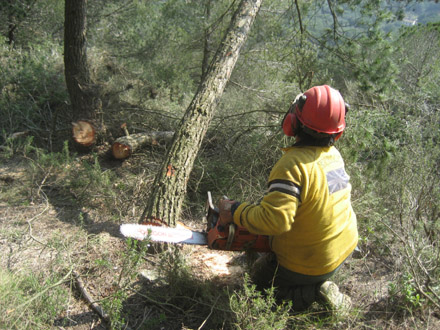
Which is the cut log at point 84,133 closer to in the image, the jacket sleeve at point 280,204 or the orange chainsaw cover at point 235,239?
the orange chainsaw cover at point 235,239

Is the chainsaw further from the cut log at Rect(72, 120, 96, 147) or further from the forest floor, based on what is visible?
the cut log at Rect(72, 120, 96, 147)

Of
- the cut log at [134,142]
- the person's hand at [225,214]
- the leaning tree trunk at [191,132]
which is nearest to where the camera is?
the person's hand at [225,214]

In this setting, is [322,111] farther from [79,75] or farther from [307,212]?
[79,75]

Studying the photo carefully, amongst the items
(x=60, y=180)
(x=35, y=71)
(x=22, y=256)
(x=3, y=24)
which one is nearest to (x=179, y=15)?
(x=35, y=71)

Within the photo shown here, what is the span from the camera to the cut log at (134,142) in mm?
4855

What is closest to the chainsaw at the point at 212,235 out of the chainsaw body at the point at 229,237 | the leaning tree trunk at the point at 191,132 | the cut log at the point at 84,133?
the chainsaw body at the point at 229,237

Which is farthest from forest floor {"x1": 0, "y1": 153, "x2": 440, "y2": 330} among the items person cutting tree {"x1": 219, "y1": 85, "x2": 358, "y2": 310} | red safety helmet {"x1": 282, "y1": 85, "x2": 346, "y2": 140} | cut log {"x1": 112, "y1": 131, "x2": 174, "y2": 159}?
red safety helmet {"x1": 282, "y1": 85, "x2": 346, "y2": 140}

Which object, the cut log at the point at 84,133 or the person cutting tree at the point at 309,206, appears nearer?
the person cutting tree at the point at 309,206

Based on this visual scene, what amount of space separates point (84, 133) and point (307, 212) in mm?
4072

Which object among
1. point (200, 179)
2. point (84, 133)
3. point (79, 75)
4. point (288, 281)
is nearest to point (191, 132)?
point (200, 179)

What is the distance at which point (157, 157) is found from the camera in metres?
4.90

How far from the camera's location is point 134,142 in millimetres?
4930

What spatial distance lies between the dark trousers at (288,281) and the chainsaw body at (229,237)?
0.53ft

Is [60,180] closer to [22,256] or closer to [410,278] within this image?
[22,256]
